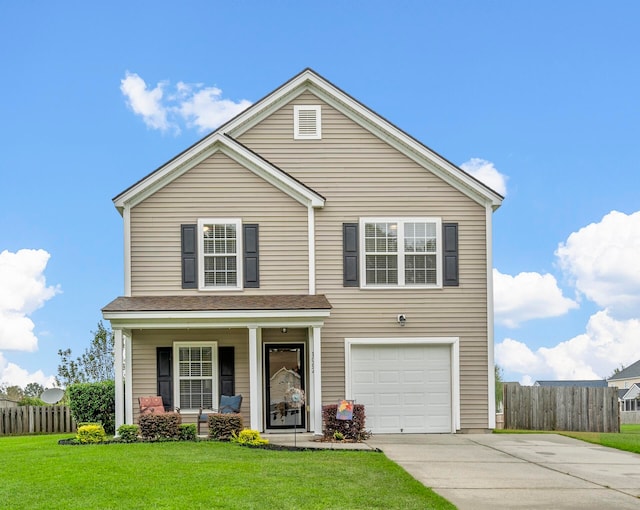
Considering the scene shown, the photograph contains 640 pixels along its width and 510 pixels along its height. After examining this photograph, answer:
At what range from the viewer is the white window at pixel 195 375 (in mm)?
17875

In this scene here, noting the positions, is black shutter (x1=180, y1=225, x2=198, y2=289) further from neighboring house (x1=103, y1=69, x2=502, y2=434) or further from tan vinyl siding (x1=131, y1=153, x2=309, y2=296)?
tan vinyl siding (x1=131, y1=153, x2=309, y2=296)

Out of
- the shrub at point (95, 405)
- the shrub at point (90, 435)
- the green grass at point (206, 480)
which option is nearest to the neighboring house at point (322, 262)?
the shrub at point (95, 405)

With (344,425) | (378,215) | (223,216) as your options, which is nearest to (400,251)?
(378,215)

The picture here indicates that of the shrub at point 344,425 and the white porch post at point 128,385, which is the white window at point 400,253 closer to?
the shrub at point 344,425

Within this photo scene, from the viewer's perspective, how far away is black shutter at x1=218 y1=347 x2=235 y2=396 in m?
17.9

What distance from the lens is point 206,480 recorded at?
1085cm

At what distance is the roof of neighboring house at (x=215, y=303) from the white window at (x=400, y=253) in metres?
1.59

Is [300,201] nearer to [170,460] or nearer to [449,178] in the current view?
[449,178]

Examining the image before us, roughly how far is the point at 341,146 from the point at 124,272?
A: 6020 millimetres

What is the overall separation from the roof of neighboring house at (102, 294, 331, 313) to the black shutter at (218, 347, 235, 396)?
1343 millimetres

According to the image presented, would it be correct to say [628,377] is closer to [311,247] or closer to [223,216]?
[311,247]

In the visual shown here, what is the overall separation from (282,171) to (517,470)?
8.76 meters

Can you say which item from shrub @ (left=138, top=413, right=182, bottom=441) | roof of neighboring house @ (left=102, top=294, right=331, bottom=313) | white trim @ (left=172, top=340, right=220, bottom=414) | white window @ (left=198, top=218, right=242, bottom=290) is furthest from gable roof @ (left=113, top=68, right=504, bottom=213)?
shrub @ (left=138, top=413, right=182, bottom=441)

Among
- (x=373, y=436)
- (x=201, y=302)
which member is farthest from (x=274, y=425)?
(x=201, y=302)
